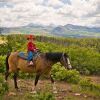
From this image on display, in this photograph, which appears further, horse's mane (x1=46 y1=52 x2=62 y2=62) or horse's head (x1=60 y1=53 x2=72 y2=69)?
horse's mane (x1=46 y1=52 x2=62 y2=62)

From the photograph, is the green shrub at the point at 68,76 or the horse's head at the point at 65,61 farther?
the green shrub at the point at 68,76

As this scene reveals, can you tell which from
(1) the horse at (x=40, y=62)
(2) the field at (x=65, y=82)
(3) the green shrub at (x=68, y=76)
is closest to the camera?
(2) the field at (x=65, y=82)

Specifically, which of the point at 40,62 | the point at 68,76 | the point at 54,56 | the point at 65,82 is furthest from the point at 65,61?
the point at 68,76

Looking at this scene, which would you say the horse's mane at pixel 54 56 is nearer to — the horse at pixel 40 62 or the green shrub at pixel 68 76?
the horse at pixel 40 62

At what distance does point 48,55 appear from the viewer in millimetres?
15609

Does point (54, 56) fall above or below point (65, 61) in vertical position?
above

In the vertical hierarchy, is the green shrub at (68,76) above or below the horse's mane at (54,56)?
below

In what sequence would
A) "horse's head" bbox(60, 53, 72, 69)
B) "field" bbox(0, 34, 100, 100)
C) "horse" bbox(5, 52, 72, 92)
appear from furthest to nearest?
"horse" bbox(5, 52, 72, 92) < "horse's head" bbox(60, 53, 72, 69) < "field" bbox(0, 34, 100, 100)

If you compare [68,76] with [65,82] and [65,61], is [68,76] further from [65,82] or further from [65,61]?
[65,61]

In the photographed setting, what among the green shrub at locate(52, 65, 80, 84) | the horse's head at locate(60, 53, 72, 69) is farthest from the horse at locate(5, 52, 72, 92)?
the green shrub at locate(52, 65, 80, 84)

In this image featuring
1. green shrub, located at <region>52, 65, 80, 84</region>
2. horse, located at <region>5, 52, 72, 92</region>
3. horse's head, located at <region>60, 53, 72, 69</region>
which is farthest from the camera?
green shrub, located at <region>52, 65, 80, 84</region>

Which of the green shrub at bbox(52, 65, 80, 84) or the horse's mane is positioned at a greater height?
the horse's mane

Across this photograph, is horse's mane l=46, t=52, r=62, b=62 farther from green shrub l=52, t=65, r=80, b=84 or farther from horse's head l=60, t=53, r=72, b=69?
green shrub l=52, t=65, r=80, b=84

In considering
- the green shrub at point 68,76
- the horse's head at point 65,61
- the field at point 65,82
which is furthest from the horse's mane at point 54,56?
the green shrub at point 68,76
